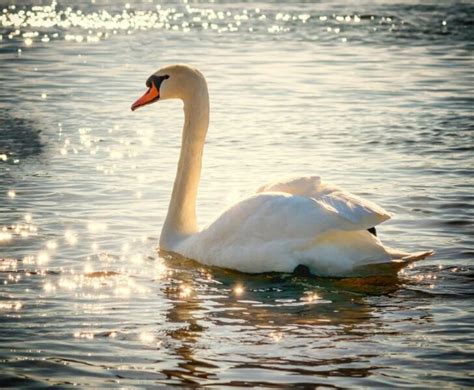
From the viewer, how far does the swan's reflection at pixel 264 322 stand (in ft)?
24.1

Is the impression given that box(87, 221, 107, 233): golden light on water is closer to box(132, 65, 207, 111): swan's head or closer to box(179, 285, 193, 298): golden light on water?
box(132, 65, 207, 111): swan's head

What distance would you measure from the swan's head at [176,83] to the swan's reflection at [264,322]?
1603mm

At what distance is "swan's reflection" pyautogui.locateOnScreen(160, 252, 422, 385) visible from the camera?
734cm

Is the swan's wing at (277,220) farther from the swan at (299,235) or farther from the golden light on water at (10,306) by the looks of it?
the golden light on water at (10,306)

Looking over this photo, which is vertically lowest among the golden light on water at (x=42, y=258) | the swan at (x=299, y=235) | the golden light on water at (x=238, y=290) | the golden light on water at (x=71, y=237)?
the golden light on water at (x=238, y=290)

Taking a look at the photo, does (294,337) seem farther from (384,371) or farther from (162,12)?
(162,12)

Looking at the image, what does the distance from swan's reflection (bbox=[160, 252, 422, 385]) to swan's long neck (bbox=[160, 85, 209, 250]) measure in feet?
1.68

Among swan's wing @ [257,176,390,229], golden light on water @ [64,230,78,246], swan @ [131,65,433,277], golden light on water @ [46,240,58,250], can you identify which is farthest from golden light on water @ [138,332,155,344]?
golden light on water @ [64,230,78,246]

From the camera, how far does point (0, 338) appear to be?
7.92 m

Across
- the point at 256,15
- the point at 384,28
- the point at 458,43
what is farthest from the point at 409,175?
the point at 256,15

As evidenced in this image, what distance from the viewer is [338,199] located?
9.30 metres

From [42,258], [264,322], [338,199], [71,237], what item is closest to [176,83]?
[71,237]

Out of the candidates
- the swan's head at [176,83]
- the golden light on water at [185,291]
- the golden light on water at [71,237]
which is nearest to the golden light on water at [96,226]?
the golden light on water at [71,237]

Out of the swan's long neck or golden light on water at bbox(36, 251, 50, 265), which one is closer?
golden light on water at bbox(36, 251, 50, 265)
